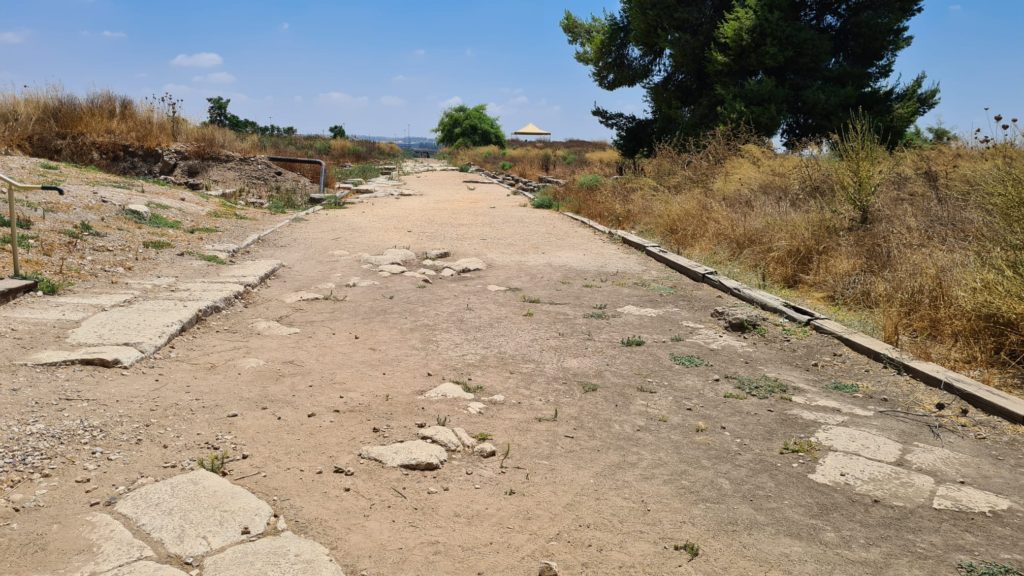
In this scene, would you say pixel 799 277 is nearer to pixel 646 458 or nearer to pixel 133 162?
pixel 646 458

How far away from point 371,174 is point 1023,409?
2326cm

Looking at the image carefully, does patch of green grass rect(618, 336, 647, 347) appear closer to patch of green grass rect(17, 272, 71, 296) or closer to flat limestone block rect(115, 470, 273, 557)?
flat limestone block rect(115, 470, 273, 557)

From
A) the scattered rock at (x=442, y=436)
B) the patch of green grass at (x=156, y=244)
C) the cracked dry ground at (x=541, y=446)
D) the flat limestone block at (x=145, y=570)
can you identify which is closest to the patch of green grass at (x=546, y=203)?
the patch of green grass at (x=156, y=244)

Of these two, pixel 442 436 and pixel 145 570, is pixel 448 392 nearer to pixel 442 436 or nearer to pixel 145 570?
pixel 442 436

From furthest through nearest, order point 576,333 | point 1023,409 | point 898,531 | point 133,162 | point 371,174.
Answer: point 371,174 → point 133,162 → point 576,333 → point 1023,409 → point 898,531

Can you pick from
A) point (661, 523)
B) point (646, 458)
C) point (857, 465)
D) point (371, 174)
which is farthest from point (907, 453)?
point (371, 174)

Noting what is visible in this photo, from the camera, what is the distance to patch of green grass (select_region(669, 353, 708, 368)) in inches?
197

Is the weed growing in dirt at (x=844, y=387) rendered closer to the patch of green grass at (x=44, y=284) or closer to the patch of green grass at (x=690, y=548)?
the patch of green grass at (x=690, y=548)

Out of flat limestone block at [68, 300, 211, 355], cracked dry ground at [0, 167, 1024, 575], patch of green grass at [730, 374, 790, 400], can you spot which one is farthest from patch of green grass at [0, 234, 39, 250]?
patch of green grass at [730, 374, 790, 400]

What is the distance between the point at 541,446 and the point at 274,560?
154 cm

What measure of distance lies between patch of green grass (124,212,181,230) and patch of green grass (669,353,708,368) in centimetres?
757

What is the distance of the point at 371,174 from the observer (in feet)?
82.7

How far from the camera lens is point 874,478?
3.33 meters

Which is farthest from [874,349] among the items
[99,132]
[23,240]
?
[99,132]
